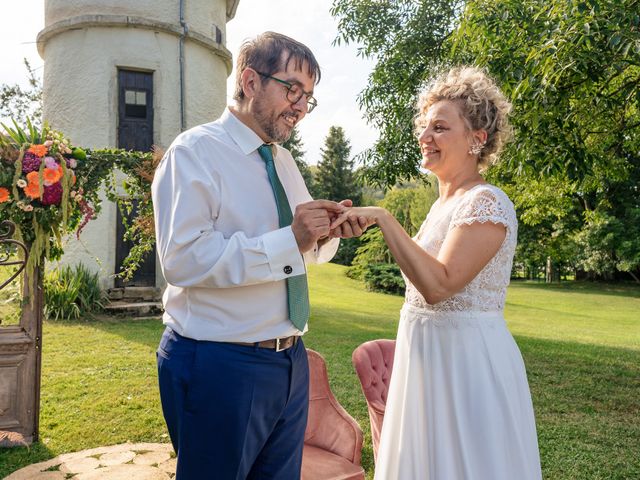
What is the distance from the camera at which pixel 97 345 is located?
32.2 feet

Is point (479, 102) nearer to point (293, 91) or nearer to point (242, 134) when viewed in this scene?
point (293, 91)

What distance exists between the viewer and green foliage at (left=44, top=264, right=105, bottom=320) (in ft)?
39.8

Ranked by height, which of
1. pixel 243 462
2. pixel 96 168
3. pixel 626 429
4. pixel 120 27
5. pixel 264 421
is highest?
pixel 120 27

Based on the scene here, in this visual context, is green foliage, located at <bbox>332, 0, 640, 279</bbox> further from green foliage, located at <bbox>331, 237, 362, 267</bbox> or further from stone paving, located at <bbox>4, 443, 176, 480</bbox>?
green foliage, located at <bbox>331, 237, 362, 267</bbox>

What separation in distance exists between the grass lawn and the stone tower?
2721 mm

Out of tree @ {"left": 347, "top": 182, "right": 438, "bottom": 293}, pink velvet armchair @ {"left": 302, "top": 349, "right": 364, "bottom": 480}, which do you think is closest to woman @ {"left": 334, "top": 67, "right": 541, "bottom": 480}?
pink velvet armchair @ {"left": 302, "top": 349, "right": 364, "bottom": 480}

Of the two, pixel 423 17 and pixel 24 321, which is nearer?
pixel 24 321

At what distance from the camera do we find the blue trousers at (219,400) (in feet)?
6.35

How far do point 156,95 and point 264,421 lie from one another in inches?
522

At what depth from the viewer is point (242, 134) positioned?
215cm

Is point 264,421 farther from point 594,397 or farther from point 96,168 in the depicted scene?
point 594,397

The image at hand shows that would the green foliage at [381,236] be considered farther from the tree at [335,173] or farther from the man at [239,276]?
the man at [239,276]

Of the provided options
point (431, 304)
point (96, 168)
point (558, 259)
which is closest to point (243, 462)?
point (431, 304)

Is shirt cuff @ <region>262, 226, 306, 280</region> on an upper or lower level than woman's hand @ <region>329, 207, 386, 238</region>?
lower
